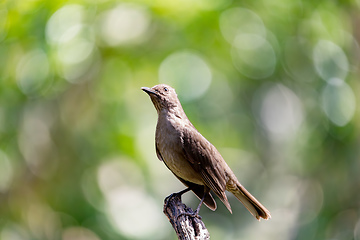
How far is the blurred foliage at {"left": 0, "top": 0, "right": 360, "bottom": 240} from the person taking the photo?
6.39 m

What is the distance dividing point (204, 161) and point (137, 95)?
286 centimetres

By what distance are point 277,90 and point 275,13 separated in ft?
10.4

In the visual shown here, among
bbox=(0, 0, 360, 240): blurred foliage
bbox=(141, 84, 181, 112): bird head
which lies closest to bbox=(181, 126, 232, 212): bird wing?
bbox=(141, 84, 181, 112): bird head

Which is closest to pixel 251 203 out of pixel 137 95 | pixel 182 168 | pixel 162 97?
pixel 182 168

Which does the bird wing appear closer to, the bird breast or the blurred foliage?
the bird breast

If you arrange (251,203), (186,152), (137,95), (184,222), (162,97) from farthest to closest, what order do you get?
(137,95)
(251,203)
(162,97)
(186,152)
(184,222)

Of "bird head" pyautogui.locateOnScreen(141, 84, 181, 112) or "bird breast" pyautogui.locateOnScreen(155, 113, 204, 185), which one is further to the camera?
"bird head" pyautogui.locateOnScreen(141, 84, 181, 112)

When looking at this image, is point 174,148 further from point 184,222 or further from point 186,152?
point 184,222

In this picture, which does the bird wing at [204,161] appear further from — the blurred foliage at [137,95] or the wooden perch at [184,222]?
the blurred foliage at [137,95]

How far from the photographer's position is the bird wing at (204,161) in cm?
509

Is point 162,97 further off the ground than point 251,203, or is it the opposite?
point 162,97

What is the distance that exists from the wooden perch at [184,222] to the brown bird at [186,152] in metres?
0.28

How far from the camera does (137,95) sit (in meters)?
7.82

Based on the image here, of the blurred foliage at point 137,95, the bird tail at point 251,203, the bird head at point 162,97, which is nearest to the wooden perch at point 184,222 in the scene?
the bird tail at point 251,203
